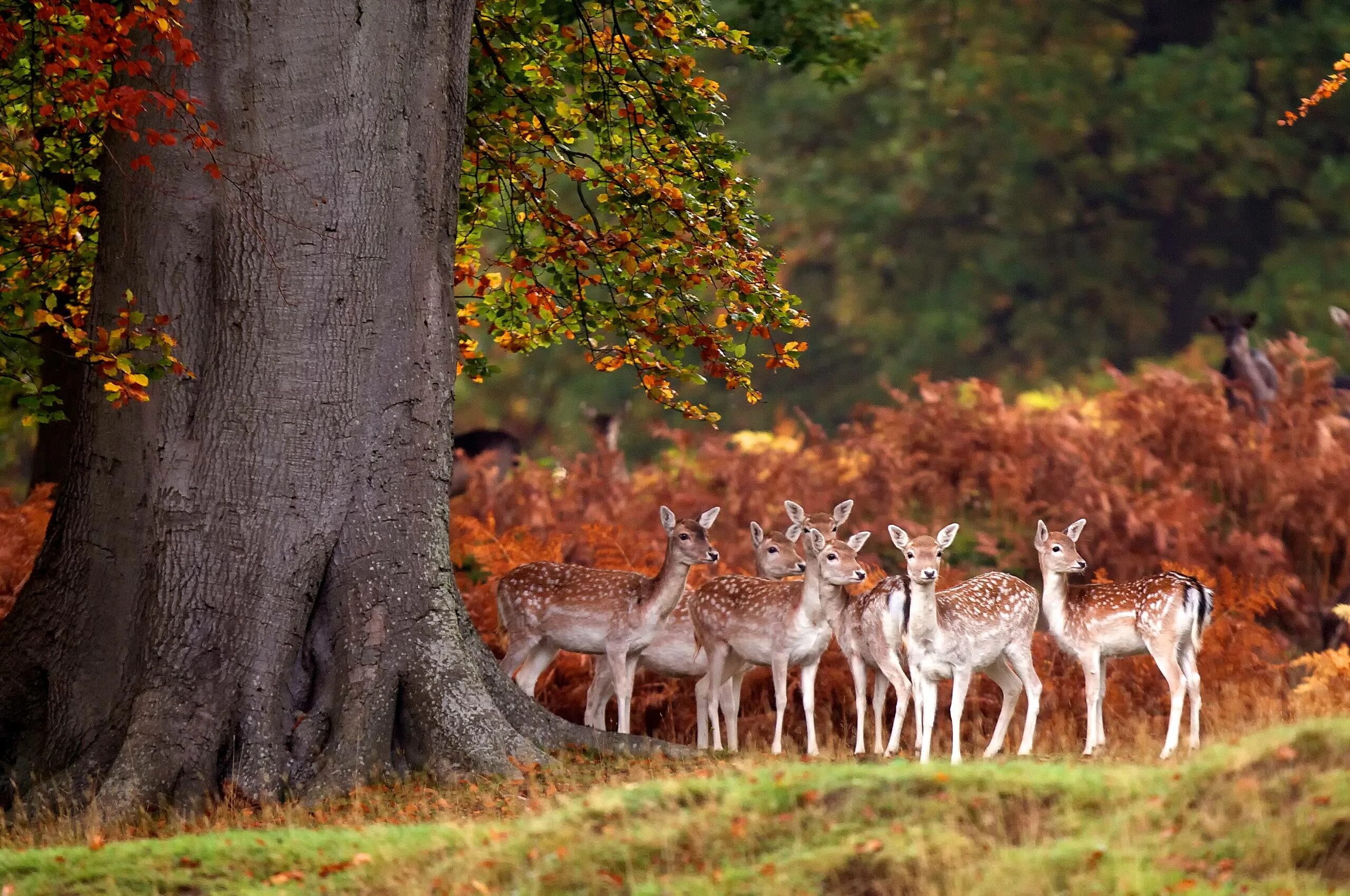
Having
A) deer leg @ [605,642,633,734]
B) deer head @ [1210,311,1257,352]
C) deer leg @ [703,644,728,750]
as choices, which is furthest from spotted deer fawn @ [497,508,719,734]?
deer head @ [1210,311,1257,352]

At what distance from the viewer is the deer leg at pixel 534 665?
1071 cm

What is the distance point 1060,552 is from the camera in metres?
9.77

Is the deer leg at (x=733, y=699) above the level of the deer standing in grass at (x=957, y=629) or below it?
below

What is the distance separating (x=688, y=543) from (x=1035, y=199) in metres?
23.0

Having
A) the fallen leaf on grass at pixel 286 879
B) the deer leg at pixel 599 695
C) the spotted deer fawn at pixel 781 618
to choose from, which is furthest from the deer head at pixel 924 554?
the fallen leaf on grass at pixel 286 879

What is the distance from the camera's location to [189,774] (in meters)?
8.02

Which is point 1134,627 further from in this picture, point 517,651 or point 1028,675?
point 517,651

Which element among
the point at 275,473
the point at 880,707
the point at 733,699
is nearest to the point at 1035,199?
the point at 733,699

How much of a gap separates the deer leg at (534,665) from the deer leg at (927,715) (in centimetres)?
272

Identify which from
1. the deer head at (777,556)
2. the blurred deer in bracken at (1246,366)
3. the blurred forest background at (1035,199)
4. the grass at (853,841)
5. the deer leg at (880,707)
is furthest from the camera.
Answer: the blurred forest background at (1035,199)

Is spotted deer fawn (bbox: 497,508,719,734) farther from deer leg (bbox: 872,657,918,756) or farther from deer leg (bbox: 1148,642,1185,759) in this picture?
deer leg (bbox: 1148,642,1185,759)

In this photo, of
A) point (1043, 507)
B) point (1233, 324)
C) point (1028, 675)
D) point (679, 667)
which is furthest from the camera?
point (1233, 324)

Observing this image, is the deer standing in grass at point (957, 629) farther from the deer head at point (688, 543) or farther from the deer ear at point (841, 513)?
the deer head at point (688, 543)

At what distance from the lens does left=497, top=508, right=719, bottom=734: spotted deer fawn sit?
1012 centimetres
